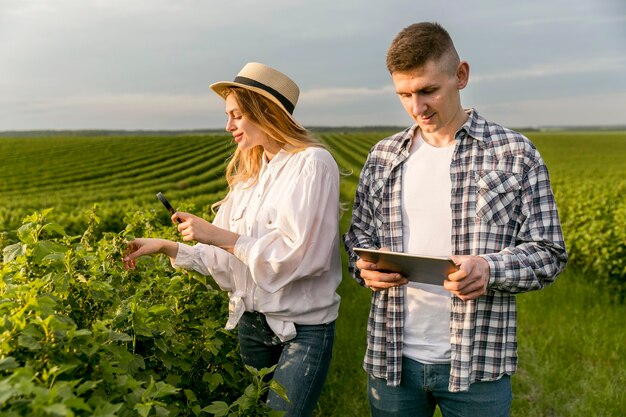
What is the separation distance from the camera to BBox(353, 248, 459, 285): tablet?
208 cm

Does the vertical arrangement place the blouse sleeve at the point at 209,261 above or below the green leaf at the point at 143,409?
above

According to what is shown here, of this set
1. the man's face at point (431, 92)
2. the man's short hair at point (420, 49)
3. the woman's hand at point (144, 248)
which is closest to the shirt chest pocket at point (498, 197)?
the man's face at point (431, 92)

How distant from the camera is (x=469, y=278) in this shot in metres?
2.19

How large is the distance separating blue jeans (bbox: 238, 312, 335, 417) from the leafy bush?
11 centimetres

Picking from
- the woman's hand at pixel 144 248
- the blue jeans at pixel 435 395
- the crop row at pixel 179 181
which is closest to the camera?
the blue jeans at pixel 435 395

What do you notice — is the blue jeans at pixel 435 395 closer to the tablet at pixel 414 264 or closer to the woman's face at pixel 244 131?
the tablet at pixel 414 264

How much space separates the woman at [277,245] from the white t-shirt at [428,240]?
31cm

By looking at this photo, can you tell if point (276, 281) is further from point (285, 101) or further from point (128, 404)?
point (128, 404)

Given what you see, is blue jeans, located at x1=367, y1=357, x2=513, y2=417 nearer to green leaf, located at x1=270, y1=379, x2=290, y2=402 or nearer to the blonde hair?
green leaf, located at x1=270, y1=379, x2=290, y2=402

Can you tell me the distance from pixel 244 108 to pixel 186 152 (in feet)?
178

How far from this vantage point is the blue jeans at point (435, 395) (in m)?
2.45

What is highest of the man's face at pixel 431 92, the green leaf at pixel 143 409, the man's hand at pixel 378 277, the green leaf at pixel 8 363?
the man's face at pixel 431 92

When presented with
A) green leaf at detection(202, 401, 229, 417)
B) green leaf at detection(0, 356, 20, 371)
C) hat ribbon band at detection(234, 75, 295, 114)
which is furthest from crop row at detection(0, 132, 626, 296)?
green leaf at detection(0, 356, 20, 371)

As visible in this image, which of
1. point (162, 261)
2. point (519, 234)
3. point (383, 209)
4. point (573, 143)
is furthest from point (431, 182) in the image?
point (573, 143)
